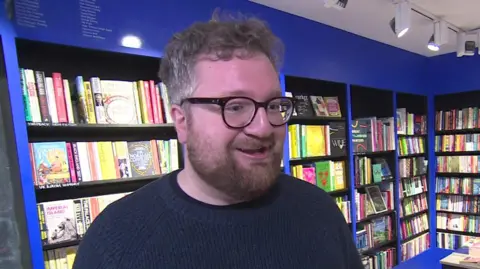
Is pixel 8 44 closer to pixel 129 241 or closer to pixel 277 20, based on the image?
pixel 129 241

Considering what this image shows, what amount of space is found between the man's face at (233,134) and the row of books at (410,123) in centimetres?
347

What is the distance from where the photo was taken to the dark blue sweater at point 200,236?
75cm

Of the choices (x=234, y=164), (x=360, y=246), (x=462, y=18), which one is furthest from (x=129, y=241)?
(x=462, y=18)

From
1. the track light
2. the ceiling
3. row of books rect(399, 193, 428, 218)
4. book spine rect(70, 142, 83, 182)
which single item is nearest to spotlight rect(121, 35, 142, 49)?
book spine rect(70, 142, 83, 182)

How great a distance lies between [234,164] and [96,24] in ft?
4.64

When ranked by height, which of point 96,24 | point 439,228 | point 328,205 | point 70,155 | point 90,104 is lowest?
point 439,228

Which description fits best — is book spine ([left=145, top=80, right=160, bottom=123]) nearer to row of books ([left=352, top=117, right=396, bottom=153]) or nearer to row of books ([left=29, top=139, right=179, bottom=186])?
row of books ([left=29, top=139, right=179, bottom=186])

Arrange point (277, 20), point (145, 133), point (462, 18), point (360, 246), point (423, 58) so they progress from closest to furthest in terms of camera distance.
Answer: point (145, 133) < point (277, 20) < point (462, 18) < point (360, 246) < point (423, 58)

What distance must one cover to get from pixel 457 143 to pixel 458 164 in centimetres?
27

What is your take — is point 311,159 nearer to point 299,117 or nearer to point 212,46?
point 299,117

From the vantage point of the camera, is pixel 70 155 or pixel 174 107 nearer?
pixel 174 107

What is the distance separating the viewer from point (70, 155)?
5.59ft

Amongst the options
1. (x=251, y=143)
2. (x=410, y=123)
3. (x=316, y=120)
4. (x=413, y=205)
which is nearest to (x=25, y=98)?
(x=251, y=143)

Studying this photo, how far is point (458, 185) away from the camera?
4105mm
